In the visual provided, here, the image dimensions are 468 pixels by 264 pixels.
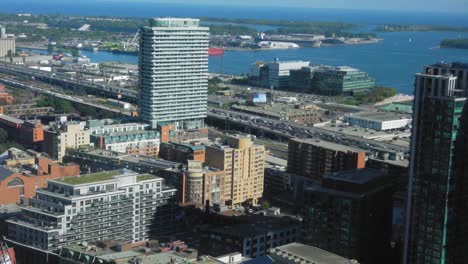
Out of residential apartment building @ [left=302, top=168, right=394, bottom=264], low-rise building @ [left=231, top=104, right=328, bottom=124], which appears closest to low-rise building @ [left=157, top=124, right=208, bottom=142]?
low-rise building @ [left=231, top=104, right=328, bottom=124]

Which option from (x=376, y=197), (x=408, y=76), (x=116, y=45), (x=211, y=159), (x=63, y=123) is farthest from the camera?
(x=116, y=45)

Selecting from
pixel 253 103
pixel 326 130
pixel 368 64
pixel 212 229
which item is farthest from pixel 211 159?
pixel 368 64

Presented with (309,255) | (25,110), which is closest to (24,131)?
(25,110)

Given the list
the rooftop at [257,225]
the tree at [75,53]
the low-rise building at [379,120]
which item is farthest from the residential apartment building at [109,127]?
the tree at [75,53]

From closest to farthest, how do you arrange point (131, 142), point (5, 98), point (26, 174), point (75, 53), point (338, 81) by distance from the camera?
point (26, 174)
point (131, 142)
point (5, 98)
point (338, 81)
point (75, 53)

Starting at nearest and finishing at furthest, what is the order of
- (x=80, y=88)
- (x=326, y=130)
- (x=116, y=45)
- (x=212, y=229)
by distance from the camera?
(x=212, y=229)
(x=326, y=130)
(x=80, y=88)
(x=116, y=45)

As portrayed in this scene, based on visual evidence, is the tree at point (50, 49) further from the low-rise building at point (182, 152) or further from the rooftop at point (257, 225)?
the rooftop at point (257, 225)

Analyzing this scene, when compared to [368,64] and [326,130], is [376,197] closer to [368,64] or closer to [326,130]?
[326,130]

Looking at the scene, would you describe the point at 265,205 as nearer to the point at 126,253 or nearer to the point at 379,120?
the point at 126,253
